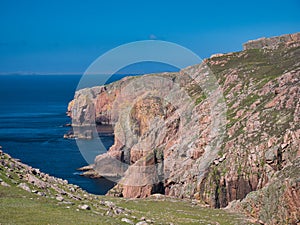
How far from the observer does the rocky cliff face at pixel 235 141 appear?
5172cm

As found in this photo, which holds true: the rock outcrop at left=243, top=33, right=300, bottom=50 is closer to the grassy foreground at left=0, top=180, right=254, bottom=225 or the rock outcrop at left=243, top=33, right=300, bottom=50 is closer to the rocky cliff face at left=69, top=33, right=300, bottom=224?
the rocky cliff face at left=69, top=33, right=300, bottom=224

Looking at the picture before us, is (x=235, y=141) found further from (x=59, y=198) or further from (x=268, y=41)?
(x=268, y=41)

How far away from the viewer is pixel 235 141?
59375 millimetres

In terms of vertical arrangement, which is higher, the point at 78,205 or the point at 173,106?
the point at 173,106

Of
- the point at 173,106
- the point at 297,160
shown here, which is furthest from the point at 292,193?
the point at 173,106

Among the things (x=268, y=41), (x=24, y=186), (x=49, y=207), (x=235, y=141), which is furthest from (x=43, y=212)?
(x=268, y=41)

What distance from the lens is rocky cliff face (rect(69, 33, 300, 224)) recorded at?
170 feet

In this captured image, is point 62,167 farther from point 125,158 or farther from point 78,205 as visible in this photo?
point 78,205

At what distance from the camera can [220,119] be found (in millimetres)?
69000

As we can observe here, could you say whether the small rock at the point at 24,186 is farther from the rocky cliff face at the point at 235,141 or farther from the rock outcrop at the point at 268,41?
the rock outcrop at the point at 268,41

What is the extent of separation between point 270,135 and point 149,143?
41347mm

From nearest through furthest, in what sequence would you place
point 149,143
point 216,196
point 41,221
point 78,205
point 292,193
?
point 41,221 → point 78,205 → point 292,193 → point 216,196 → point 149,143

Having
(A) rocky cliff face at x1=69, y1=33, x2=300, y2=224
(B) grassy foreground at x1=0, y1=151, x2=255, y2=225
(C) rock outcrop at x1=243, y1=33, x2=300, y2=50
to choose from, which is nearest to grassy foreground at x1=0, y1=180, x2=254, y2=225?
(B) grassy foreground at x1=0, y1=151, x2=255, y2=225

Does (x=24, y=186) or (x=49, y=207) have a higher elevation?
(x=24, y=186)
